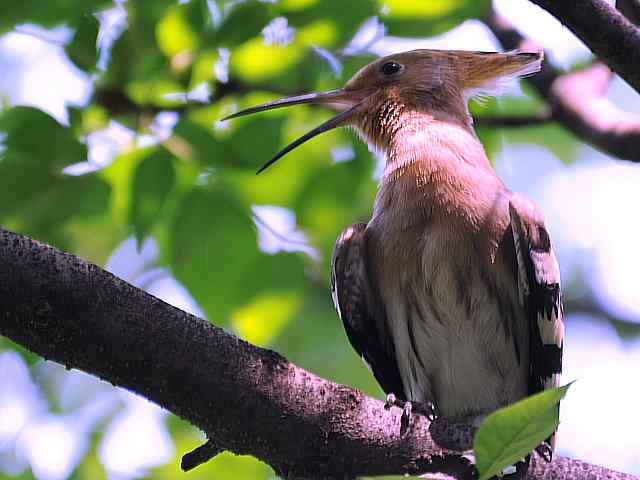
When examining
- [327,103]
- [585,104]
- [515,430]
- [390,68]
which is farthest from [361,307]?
[515,430]

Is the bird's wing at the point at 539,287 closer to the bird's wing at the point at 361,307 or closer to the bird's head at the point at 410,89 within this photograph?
the bird's wing at the point at 361,307

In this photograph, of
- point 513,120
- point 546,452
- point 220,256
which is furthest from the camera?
point 513,120

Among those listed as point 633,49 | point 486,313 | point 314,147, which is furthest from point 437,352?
point 314,147

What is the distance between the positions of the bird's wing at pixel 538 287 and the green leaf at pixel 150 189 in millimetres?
1490

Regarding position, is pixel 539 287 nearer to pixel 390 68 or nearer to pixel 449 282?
pixel 449 282

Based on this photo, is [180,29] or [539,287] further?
[180,29]

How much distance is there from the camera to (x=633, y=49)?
10.3 ft

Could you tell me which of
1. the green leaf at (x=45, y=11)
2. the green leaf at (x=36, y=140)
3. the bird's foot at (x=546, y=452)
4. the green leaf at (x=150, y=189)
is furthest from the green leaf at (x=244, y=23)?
the bird's foot at (x=546, y=452)

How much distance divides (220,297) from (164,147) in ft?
2.39

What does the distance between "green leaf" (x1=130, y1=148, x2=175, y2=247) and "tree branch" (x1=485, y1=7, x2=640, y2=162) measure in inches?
77.2

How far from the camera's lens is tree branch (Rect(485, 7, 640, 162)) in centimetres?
402

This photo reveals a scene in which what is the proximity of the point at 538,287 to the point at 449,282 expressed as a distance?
14.9 inches

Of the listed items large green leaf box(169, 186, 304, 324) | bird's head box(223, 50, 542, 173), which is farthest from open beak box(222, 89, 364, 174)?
large green leaf box(169, 186, 304, 324)

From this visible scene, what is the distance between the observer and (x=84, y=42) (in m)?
3.78
